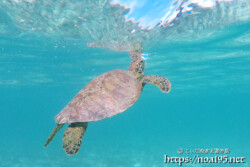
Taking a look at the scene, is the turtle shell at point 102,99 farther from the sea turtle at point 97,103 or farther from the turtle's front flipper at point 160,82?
the turtle's front flipper at point 160,82

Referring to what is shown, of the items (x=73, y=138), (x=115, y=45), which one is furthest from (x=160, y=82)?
(x=115, y=45)

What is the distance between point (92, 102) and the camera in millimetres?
4496

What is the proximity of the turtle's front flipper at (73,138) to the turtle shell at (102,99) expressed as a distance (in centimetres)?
39

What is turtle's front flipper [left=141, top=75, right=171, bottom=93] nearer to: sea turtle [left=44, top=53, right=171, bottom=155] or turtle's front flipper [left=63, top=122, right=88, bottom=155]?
sea turtle [left=44, top=53, right=171, bottom=155]

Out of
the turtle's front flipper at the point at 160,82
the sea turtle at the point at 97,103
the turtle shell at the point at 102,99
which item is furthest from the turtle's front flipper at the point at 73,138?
the turtle's front flipper at the point at 160,82

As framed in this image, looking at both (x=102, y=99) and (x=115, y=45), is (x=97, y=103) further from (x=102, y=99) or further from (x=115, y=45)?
(x=115, y=45)

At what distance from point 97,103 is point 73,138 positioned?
954mm

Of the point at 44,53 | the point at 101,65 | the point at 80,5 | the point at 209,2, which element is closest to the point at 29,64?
the point at 44,53

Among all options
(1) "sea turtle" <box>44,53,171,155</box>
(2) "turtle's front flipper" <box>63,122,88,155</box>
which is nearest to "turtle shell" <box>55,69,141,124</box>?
(1) "sea turtle" <box>44,53,171,155</box>

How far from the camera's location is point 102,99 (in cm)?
462

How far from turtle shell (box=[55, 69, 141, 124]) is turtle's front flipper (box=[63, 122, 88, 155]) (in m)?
0.39

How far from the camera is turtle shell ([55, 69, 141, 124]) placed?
428 cm

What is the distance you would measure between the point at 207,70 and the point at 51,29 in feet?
64.3

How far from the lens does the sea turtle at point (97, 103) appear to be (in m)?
4.22
